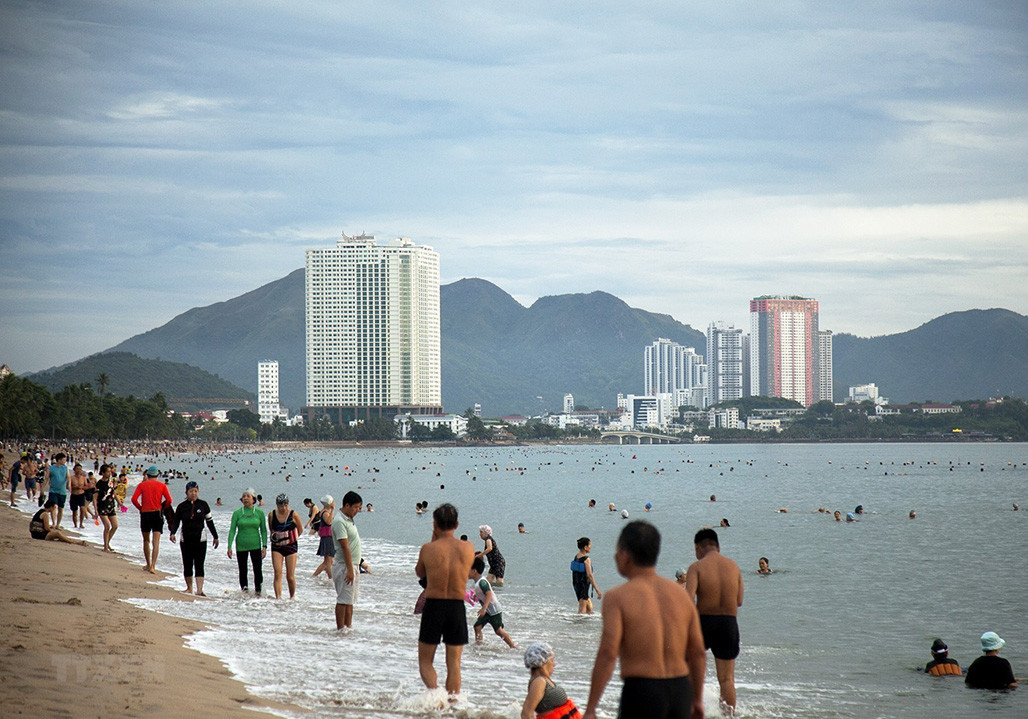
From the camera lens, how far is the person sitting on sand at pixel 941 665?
1494 centimetres

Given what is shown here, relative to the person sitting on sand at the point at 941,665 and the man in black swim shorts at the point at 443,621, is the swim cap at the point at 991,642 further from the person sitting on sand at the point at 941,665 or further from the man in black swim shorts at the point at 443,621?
the man in black swim shorts at the point at 443,621

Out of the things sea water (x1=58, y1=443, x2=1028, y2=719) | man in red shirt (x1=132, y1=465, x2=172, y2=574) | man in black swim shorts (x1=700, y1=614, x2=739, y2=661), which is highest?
man in red shirt (x1=132, y1=465, x2=172, y2=574)

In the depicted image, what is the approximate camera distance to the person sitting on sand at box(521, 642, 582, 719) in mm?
8438

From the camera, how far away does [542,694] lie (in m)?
8.47

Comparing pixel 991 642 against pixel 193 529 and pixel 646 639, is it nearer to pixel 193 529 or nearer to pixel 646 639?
pixel 646 639

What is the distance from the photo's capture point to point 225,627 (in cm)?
1420

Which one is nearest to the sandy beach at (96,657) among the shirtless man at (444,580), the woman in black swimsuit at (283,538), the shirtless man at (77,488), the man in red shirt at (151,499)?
the man in red shirt at (151,499)

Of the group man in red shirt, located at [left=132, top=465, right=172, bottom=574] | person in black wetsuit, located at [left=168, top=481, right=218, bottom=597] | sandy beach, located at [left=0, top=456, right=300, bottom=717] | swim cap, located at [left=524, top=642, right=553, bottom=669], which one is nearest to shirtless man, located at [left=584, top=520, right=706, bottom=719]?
swim cap, located at [left=524, top=642, right=553, bottom=669]

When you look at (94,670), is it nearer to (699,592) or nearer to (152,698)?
(152,698)

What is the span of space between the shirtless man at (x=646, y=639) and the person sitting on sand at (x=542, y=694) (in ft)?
8.54

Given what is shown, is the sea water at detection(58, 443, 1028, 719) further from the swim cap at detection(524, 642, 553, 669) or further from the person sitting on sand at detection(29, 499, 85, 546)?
the person sitting on sand at detection(29, 499, 85, 546)

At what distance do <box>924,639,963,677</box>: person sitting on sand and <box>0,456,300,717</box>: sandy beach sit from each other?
390 inches

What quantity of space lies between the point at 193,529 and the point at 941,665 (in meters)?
11.9

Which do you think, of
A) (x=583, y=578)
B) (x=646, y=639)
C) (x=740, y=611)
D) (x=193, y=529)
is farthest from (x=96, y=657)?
(x=740, y=611)
